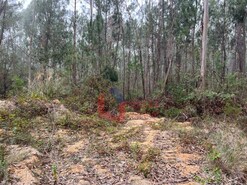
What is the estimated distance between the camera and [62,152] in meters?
4.94

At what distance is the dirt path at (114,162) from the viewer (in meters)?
3.83

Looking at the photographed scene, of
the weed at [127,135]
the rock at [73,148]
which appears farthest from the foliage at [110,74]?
the rock at [73,148]

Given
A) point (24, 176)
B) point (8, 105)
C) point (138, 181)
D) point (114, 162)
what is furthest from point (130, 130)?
point (8, 105)

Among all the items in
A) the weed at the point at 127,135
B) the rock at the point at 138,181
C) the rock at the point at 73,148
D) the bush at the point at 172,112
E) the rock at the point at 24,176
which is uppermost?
the bush at the point at 172,112

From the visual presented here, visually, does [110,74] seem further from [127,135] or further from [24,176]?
[24,176]

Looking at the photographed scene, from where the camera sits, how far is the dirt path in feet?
12.6

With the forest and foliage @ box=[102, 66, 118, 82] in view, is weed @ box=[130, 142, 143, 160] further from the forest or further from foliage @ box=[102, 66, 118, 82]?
foliage @ box=[102, 66, 118, 82]

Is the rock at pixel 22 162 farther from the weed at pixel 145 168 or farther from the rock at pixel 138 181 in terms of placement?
the weed at pixel 145 168

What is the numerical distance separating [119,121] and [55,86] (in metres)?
3.39

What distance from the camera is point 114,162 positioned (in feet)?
14.5

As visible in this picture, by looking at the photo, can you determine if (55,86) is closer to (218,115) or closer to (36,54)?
(218,115)

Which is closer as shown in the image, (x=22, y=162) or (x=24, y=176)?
(x=24, y=176)

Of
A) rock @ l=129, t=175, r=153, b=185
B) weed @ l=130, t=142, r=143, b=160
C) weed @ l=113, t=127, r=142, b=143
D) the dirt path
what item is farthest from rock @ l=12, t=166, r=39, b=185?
weed @ l=113, t=127, r=142, b=143

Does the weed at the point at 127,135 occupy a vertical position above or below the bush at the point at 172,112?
below
